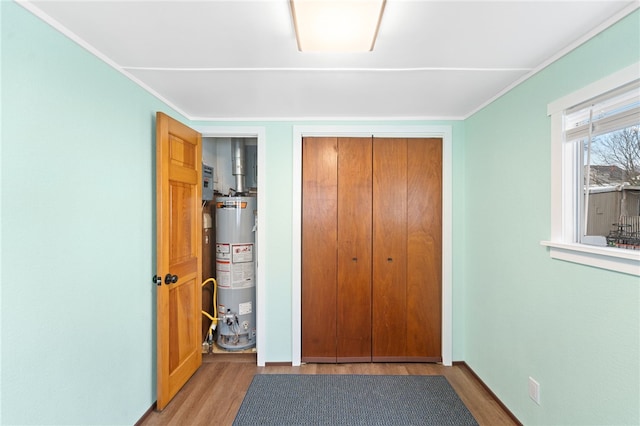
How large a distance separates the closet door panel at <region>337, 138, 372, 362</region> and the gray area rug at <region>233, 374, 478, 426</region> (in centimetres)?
Answer: 30

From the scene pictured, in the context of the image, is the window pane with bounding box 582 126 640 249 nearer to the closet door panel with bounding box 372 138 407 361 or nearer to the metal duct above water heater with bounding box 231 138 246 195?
the closet door panel with bounding box 372 138 407 361

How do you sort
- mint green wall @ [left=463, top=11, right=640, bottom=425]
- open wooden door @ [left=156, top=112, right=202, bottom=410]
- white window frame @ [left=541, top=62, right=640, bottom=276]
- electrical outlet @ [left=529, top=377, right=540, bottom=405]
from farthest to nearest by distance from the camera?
open wooden door @ [left=156, top=112, right=202, bottom=410], electrical outlet @ [left=529, top=377, right=540, bottom=405], white window frame @ [left=541, top=62, right=640, bottom=276], mint green wall @ [left=463, top=11, right=640, bottom=425]

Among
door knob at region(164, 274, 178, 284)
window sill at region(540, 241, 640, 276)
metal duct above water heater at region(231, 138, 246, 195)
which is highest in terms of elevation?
metal duct above water heater at region(231, 138, 246, 195)

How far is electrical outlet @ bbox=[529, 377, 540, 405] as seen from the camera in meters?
1.73

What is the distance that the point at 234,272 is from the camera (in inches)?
117

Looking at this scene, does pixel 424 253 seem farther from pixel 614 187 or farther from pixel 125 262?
pixel 125 262

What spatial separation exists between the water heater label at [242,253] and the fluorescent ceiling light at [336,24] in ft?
6.72

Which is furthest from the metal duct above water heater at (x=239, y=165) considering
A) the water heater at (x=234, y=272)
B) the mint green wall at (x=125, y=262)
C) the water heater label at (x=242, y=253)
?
the mint green wall at (x=125, y=262)

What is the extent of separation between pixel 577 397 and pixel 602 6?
6.03 ft

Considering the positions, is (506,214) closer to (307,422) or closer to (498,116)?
(498,116)

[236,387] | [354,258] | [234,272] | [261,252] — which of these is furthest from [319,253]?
[236,387]

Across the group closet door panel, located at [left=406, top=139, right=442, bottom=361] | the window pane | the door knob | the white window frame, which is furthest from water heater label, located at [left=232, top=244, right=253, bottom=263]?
the window pane

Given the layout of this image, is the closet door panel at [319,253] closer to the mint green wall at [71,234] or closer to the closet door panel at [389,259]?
the closet door panel at [389,259]

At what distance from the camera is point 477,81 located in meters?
1.93
